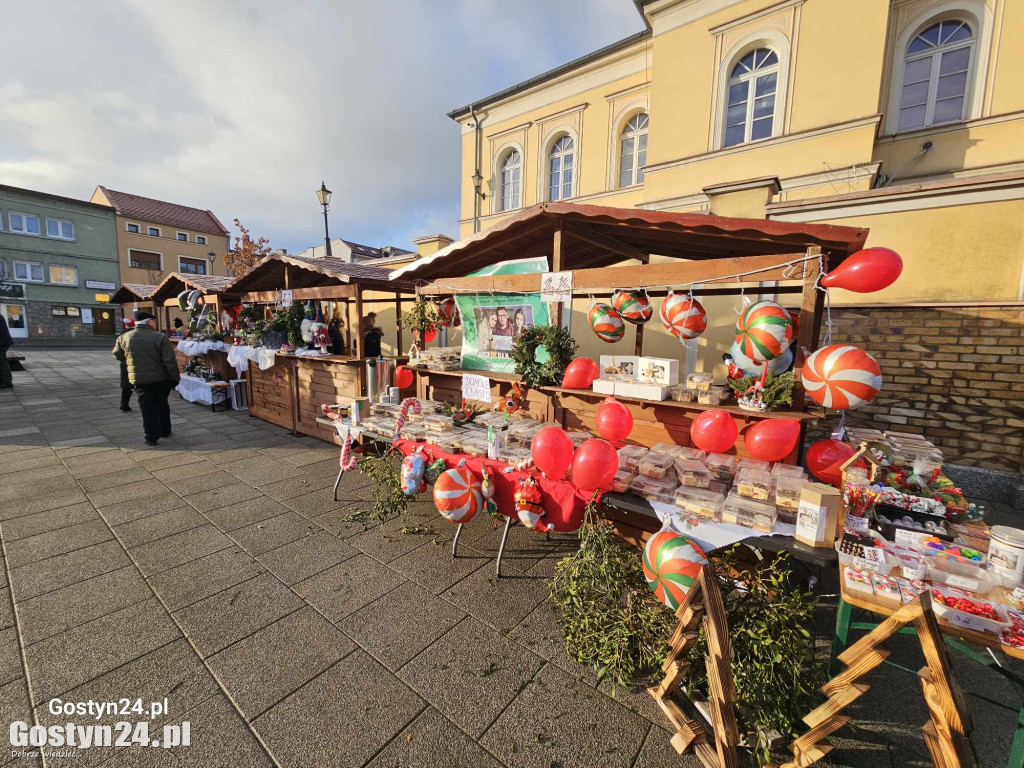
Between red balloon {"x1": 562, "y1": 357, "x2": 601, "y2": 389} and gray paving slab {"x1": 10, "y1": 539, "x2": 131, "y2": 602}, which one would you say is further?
red balloon {"x1": 562, "y1": 357, "x2": 601, "y2": 389}

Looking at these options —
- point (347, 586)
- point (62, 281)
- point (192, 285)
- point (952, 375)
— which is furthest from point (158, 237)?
point (952, 375)

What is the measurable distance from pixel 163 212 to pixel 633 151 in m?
39.7

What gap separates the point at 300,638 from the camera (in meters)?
2.86

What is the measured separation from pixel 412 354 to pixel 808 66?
9.69 meters

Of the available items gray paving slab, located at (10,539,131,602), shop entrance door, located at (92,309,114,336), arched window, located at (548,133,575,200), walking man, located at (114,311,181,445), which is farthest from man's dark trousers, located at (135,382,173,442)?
shop entrance door, located at (92,309,114,336)

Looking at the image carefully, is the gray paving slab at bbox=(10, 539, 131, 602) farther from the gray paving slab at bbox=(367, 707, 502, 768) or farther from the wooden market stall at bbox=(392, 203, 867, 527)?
the wooden market stall at bbox=(392, 203, 867, 527)

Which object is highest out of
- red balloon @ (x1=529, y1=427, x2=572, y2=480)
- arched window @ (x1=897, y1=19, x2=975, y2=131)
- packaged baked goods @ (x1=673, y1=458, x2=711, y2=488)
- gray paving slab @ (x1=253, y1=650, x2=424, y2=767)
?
arched window @ (x1=897, y1=19, x2=975, y2=131)

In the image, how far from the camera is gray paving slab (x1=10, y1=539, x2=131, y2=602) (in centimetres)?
332

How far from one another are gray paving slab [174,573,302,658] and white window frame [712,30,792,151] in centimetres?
1100

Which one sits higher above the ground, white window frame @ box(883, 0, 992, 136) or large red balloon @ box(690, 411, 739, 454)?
white window frame @ box(883, 0, 992, 136)

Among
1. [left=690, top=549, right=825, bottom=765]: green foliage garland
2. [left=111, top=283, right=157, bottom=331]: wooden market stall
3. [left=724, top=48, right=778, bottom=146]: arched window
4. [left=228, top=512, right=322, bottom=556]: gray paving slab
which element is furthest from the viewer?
[left=111, top=283, right=157, bottom=331]: wooden market stall

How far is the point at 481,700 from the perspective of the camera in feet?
7.88

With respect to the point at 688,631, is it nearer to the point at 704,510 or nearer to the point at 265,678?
the point at 704,510

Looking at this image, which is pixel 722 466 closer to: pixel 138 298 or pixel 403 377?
pixel 403 377
